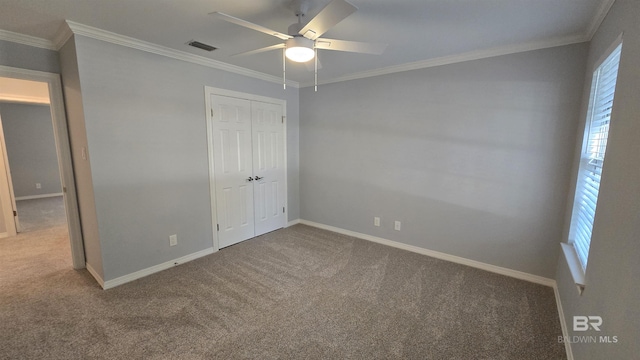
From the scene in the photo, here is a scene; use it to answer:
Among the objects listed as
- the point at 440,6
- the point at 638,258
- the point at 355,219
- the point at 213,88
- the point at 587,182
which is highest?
the point at 440,6

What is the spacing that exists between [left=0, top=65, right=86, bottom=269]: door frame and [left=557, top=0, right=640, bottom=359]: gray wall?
417cm

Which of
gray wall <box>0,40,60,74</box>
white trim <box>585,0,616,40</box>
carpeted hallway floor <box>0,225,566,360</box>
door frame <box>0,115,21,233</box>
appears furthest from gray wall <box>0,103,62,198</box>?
white trim <box>585,0,616,40</box>

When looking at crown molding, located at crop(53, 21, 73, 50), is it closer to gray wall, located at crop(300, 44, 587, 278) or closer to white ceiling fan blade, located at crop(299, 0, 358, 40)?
white ceiling fan blade, located at crop(299, 0, 358, 40)

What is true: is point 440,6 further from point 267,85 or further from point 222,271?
point 222,271

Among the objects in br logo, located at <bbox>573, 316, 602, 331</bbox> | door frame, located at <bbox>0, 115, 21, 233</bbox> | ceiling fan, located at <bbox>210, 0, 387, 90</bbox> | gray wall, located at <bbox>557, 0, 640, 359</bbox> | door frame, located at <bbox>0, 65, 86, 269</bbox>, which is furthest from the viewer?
door frame, located at <bbox>0, 115, 21, 233</bbox>

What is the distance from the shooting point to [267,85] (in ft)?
12.4

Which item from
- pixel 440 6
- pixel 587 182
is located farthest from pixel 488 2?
pixel 587 182

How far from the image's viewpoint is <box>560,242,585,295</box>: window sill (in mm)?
1669

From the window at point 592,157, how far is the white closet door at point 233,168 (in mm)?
3436

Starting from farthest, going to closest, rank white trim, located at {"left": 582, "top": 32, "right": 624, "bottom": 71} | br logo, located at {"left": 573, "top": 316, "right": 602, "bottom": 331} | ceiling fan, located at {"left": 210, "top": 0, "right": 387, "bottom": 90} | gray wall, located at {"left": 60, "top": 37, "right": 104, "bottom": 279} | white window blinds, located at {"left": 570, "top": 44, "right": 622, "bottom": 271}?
gray wall, located at {"left": 60, "top": 37, "right": 104, "bottom": 279} < white window blinds, located at {"left": 570, "top": 44, "right": 622, "bottom": 271} < ceiling fan, located at {"left": 210, "top": 0, "right": 387, "bottom": 90} < white trim, located at {"left": 582, "top": 32, "right": 624, "bottom": 71} < br logo, located at {"left": 573, "top": 316, "right": 602, "bottom": 331}

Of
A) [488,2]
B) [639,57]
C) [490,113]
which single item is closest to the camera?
[639,57]

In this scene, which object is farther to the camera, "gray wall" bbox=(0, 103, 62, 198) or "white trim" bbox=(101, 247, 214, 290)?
"gray wall" bbox=(0, 103, 62, 198)

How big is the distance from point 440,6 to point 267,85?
2558mm

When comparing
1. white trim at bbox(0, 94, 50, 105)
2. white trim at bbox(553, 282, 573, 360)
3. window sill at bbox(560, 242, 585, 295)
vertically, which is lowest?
white trim at bbox(553, 282, 573, 360)
